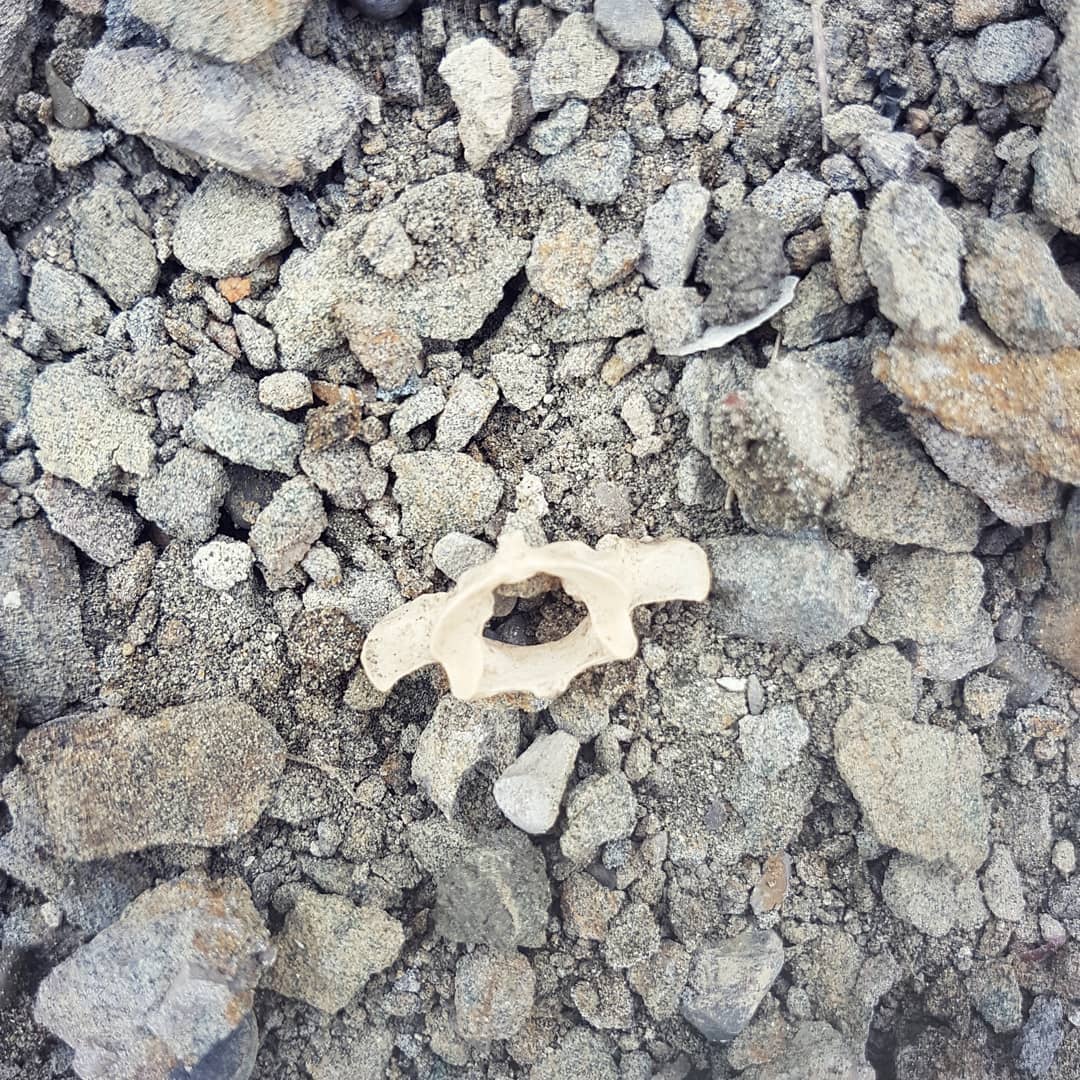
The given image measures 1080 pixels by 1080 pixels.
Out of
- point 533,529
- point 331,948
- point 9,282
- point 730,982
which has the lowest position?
point 730,982

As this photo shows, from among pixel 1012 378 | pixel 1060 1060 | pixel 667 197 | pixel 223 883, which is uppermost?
pixel 667 197

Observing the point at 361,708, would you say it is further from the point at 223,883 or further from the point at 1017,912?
the point at 1017,912

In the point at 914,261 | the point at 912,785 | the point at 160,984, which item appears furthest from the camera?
the point at 912,785

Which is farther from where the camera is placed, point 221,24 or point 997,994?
point 997,994

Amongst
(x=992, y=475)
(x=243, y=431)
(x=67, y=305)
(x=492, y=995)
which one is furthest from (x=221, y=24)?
(x=492, y=995)

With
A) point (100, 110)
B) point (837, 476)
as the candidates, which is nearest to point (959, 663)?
point (837, 476)

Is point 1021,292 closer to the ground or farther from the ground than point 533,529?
farther from the ground

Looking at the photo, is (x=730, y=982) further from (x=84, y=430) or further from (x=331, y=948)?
(x=84, y=430)

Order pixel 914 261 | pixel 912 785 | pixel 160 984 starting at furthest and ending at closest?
pixel 912 785, pixel 160 984, pixel 914 261
